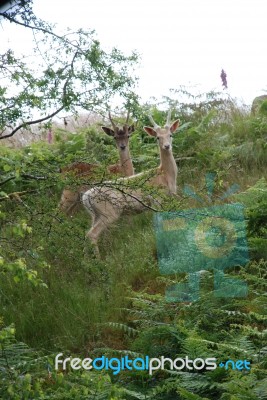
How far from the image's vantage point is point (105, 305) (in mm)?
8742

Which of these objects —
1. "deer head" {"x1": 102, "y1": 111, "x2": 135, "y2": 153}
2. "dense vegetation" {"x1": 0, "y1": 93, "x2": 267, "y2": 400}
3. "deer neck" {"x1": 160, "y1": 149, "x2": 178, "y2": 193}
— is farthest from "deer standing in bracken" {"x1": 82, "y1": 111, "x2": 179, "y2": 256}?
"deer head" {"x1": 102, "y1": 111, "x2": 135, "y2": 153}

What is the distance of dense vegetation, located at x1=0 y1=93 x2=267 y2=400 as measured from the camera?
572 cm

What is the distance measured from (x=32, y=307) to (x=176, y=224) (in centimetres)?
226

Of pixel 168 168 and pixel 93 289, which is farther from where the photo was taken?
pixel 168 168

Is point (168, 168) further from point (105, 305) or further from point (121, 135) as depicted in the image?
point (105, 305)

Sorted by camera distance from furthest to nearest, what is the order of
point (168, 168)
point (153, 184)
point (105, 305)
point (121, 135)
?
point (121, 135) < point (168, 168) < point (153, 184) < point (105, 305)

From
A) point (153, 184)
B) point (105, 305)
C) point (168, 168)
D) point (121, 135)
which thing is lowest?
point (105, 305)

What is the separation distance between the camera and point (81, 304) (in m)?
8.79

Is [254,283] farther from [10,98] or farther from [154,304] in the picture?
[10,98]

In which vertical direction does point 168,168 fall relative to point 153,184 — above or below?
above

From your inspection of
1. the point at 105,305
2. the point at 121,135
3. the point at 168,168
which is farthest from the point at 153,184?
the point at 105,305

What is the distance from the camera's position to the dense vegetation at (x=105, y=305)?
18.8ft

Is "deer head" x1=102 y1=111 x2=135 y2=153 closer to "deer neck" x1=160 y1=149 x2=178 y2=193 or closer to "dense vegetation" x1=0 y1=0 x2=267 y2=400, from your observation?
"deer neck" x1=160 y1=149 x2=178 y2=193

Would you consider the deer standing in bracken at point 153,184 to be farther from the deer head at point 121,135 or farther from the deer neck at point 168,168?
the deer head at point 121,135
